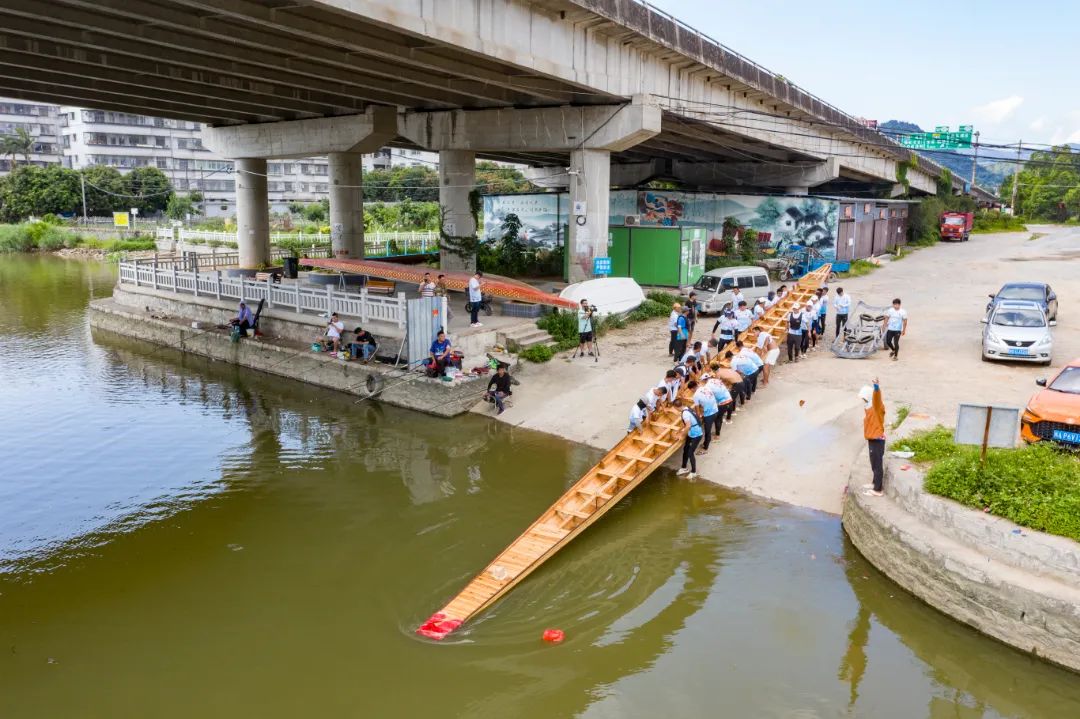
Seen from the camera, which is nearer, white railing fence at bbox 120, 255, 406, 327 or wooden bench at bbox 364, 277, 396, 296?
white railing fence at bbox 120, 255, 406, 327

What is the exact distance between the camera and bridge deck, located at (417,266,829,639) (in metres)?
9.60

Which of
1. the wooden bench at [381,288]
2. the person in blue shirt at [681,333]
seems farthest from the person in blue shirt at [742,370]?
the wooden bench at [381,288]

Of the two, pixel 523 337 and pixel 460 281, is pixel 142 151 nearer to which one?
pixel 460 281

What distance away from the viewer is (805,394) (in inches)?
662

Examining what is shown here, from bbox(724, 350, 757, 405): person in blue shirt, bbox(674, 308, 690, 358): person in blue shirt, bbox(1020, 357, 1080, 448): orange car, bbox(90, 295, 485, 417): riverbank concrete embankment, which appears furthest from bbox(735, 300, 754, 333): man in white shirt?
bbox(1020, 357, 1080, 448): orange car

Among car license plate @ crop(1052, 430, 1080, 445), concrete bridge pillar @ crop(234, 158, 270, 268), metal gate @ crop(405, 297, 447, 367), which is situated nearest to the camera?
car license plate @ crop(1052, 430, 1080, 445)

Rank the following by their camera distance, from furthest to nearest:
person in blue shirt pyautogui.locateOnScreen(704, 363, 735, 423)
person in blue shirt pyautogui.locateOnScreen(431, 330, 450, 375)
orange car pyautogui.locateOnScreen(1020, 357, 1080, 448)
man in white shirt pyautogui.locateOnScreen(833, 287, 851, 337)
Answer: man in white shirt pyautogui.locateOnScreen(833, 287, 851, 337), person in blue shirt pyautogui.locateOnScreen(431, 330, 450, 375), person in blue shirt pyautogui.locateOnScreen(704, 363, 735, 423), orange car pyautogui.locateOnScreen(1020, 357, 1080, 448)

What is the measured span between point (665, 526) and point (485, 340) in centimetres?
902

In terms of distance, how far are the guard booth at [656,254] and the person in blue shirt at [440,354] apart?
40.4 ft

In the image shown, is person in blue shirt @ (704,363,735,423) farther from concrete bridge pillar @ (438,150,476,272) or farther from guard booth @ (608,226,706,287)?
concrete bridge pillar @ (438,150,476,272)

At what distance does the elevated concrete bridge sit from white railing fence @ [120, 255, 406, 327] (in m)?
5.79

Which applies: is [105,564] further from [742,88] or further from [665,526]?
[742,88]

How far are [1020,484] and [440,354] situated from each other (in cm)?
1215

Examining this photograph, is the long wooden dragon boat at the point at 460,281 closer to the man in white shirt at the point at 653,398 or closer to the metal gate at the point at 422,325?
the metal gate at the point at 422,325
